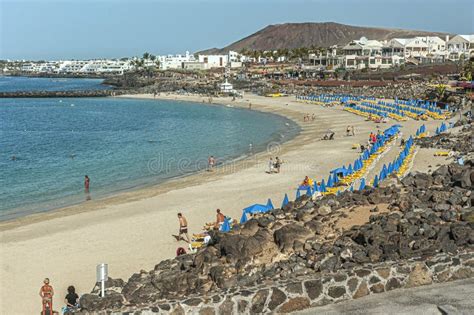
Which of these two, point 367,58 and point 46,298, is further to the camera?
point 367,58

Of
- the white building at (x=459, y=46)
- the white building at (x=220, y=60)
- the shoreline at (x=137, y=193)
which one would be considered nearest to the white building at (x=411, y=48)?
the white building at (x=459, y=46)

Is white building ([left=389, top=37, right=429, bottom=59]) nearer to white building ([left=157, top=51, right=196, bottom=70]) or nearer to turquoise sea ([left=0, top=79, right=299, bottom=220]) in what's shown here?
turquoise sea ([left=0, top=79, right=299, bottom=220])

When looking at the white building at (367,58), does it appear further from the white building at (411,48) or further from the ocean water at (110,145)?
the ocean water at (110,145)

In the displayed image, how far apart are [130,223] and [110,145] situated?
26765 millimetres

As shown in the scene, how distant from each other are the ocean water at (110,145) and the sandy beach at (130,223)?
9.65ft

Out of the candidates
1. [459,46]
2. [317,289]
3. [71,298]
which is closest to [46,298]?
[71,298]

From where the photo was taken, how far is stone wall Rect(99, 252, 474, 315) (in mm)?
8273

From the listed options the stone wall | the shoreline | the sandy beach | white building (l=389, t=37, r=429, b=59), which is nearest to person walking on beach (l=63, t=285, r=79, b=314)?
the sandy beach

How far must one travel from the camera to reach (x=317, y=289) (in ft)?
28.1

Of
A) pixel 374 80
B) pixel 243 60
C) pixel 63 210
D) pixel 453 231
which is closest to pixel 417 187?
pixel 453 231

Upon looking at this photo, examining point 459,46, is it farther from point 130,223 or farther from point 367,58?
point 130,223

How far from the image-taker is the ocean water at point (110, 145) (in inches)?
1178

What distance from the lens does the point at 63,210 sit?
968 inches

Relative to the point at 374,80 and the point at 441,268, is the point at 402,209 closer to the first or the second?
the point at 441,268
